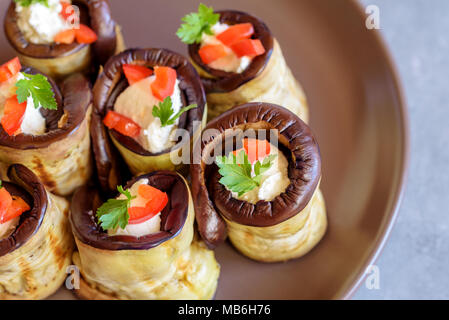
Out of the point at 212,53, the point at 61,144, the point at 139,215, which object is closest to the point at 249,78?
the point at 212,53

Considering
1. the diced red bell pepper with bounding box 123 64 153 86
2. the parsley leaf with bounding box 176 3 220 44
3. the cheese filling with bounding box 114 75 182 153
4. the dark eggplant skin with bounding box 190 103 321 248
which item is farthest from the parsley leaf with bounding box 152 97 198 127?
the parsley leaf with bounding box 176 3 220 44

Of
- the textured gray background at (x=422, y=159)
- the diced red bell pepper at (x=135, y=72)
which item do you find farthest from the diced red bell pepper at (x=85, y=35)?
the textured gray background at (x=422, y=159)

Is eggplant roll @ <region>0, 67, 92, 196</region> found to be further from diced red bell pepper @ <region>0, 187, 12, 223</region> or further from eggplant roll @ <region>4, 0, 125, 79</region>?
diced red bell pepper @ <region>0, 187, 12, 223</region>

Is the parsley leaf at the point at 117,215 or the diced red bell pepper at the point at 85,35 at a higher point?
the diced red bell pepper at the point at 85,35

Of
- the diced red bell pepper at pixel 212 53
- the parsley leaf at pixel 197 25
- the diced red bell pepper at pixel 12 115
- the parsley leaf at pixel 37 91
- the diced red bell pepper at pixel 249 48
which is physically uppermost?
the parsley leaf at pixel 197 25

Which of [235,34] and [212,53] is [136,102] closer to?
[212,53]

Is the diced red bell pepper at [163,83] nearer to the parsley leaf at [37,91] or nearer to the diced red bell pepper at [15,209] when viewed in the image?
the parsley leaf at [37,91]
